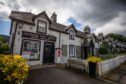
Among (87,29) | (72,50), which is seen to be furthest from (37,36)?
(87,29)

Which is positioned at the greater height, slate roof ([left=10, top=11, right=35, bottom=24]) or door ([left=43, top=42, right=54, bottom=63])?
slate roof ([left=10, top=11, right=35, bottom=24])

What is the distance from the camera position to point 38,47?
1267 centimetres

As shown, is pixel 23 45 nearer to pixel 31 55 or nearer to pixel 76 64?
pixel 31 55

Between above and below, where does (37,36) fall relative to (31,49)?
above

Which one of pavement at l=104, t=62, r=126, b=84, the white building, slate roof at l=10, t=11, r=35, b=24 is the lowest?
pavement at l=104, t=62, r=126, b=84

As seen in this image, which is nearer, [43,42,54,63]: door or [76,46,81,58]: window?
[43,42,54,63]: door

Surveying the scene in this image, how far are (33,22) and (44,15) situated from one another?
214 centimetres

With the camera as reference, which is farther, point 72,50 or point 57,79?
point 72,50

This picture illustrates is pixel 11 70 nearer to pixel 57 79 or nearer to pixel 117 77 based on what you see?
pixel 57 79

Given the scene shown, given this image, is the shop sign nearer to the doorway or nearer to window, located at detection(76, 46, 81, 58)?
the doorway

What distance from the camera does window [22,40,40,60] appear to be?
11.5m

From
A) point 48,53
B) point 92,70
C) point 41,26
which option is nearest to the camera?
point 92,70

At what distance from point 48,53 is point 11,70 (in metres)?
9.70

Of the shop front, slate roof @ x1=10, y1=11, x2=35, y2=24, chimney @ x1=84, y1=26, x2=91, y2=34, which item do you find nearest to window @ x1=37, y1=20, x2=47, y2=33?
the shop front
